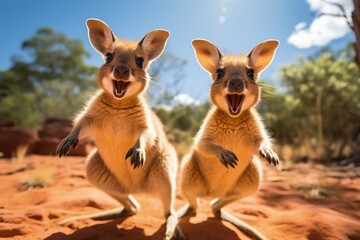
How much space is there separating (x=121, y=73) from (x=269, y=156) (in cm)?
148

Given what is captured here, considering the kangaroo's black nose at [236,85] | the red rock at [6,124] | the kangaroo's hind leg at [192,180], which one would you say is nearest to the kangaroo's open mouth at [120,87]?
the kangaroo's black nose at [236,85]

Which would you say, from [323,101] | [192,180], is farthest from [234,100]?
[323,101]

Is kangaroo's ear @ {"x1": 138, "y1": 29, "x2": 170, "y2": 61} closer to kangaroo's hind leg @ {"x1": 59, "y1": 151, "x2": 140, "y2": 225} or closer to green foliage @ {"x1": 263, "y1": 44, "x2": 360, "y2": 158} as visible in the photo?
Result: kangaroo's hind leg @ {"x1": 59, "y1": 151, "x2": 140, "y2": 225}

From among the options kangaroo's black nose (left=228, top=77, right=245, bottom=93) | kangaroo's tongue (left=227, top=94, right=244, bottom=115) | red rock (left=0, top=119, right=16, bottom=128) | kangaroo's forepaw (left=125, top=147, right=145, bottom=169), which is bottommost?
red rock (left=0, top=119, right=16, bottom=128)

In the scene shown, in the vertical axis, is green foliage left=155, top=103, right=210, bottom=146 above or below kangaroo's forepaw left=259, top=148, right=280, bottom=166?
below

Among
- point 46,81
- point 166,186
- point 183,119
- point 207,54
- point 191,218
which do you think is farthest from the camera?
point 46,81

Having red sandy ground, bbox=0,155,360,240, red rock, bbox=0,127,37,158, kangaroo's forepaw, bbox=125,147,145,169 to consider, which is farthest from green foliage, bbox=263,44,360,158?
red rock, bbox=0,127,37,158

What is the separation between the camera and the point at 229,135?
325cm

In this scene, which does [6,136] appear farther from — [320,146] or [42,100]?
[42,100]

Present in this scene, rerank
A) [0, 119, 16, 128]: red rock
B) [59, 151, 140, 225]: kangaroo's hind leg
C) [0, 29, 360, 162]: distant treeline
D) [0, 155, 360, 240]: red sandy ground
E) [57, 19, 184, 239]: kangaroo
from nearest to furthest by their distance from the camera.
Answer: [57, 19, 184, 239]: kangaroo < [0, 155, 360, 240]: red sandy ground < [59, 151, 140, 225]: kangaroo's hind leg < [0, 29, 360, 162]: distant treeline < [0, 119, 16, 128]: red rock

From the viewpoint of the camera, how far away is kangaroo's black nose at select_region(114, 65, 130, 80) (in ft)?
9.41

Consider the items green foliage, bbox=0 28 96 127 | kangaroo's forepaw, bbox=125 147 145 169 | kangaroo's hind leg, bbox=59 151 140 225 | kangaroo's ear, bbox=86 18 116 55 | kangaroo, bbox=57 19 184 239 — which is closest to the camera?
kangaroo's forepaw, bbox=125 147 145 169

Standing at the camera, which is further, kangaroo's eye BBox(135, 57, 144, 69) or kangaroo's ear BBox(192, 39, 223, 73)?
kangaroo's ear BBox(192, 39, 223, 73)

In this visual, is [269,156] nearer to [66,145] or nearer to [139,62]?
[139,62]
